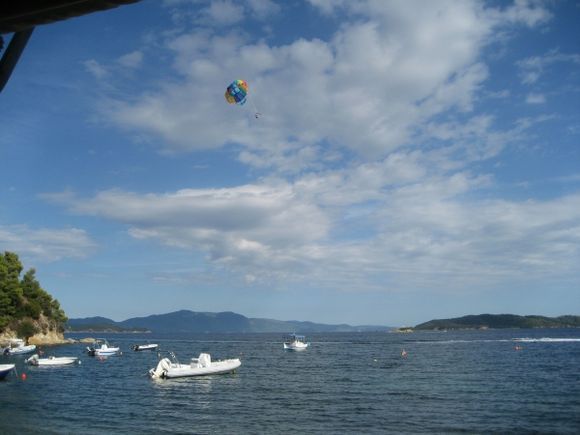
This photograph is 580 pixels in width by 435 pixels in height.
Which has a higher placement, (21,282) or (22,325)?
(21,282)

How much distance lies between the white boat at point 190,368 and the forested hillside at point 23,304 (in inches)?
2979

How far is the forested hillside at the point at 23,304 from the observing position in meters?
118

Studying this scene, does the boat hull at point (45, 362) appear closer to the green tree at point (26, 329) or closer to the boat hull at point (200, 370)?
the boat hull at point (200, 370)

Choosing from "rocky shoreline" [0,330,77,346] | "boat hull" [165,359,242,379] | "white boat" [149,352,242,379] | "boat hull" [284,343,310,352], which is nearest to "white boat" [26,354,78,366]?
"white boat" [149,352,242,379]

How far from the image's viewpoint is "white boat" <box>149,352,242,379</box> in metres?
56.4

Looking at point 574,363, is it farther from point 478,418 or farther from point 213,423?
point 213,423

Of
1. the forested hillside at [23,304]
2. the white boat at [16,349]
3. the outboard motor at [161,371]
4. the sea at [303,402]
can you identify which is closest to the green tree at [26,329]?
the forested hillside at [23,304]

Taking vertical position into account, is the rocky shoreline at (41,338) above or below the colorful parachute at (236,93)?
below

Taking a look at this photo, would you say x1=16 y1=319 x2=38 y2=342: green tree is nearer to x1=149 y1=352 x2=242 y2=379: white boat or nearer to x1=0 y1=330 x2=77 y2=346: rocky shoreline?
x1=0 y1=330 x2=77 y2=346: rocky shoreline

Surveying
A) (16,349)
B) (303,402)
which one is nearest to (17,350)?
(16,349)

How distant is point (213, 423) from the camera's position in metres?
31.4

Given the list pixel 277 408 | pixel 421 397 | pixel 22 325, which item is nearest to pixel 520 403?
pixel 421 397

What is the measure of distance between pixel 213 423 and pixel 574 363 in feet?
206

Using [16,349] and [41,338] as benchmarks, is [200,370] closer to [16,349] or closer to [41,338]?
[16,349]
